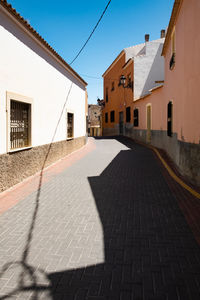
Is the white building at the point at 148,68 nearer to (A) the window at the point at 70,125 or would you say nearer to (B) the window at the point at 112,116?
(B) the window at the point at 112,116

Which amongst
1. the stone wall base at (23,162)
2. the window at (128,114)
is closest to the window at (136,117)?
the window at (128,114)

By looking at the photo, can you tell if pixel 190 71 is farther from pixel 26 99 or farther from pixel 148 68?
pixel 148 68

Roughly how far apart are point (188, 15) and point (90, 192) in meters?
5.73

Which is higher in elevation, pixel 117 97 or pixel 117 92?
pixel 117 92

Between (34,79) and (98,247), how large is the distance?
6.32 metres

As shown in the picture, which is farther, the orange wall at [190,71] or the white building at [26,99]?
the orange wall at [190,71]

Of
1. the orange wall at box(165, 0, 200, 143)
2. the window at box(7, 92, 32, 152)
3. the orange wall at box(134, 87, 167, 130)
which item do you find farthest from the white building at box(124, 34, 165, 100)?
the window at box(7, 92, 32, 152)

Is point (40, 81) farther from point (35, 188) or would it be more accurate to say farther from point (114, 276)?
point (114, 276)

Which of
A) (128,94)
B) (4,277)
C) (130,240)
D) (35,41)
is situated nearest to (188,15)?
(35,41)

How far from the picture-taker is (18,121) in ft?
24.2

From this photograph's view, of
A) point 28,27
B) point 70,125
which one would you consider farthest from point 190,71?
point 70,125

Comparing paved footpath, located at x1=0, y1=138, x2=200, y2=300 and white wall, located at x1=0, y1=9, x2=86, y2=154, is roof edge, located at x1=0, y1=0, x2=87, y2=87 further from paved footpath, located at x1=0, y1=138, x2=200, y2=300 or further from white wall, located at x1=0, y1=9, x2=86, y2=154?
paved footpath, located at x1=0, y1=138, x2=200, y2=300

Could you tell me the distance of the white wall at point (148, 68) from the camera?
2228 centimetres

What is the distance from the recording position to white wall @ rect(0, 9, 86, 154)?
20.5 feet
